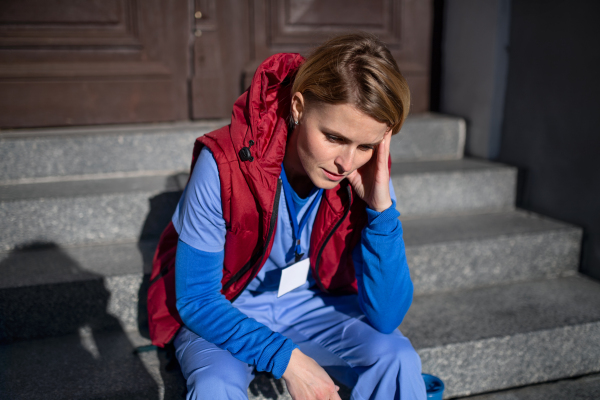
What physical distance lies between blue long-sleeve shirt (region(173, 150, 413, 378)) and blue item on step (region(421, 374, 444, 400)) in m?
0.25

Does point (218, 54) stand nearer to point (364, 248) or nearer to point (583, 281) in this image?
point (364, 248)

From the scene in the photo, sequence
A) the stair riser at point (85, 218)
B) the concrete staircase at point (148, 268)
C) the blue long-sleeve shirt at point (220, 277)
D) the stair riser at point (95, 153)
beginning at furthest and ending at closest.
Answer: the stair riser at point (95, 153)
the stair riser at point (85, 218)
the concrete staircase at point (148, 268)
the blue long-sleeve shirt at point (220, 277)

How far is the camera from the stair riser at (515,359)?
5.95 feet

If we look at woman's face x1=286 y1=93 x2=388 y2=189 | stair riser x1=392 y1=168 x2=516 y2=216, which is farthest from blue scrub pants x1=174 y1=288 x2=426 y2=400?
stair riser x1=392 y1=168 x2=516 y2=216

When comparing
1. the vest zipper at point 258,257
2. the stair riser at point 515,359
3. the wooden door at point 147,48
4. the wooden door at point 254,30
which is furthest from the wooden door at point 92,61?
the stair riser at point 515,359

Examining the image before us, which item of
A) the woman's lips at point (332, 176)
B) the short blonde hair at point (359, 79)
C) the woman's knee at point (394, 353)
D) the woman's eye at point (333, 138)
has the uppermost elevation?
the short blonde hair at point (359, 79)

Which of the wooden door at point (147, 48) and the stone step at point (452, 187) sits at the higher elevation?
the wooden door at point (147, 48)

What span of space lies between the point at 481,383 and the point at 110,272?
1.49 meters

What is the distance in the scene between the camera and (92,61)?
270 cm

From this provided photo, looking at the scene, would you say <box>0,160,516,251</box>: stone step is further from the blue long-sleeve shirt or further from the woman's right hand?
the woman's right hand

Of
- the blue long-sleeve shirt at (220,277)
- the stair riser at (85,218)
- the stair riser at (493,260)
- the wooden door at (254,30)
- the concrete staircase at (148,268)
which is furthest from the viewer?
the wooden door at (254,30)

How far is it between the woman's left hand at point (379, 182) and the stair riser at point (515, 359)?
62 cm

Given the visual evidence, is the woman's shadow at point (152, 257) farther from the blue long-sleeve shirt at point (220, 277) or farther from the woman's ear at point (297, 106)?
the woman's ear at point (297, 106)

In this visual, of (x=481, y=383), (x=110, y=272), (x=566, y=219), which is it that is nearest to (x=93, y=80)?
(x=110, y=272)
